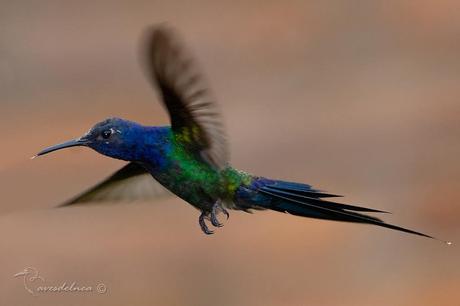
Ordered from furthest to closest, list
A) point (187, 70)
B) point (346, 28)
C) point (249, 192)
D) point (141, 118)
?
point (346, 28)
point (141, 118)
point (249, 192)
point (187, 70)

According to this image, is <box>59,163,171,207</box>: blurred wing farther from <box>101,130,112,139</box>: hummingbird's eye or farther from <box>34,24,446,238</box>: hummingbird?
<box>101,130,112,139</box>: hummingbird's eye

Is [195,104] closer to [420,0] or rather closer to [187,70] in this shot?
[187,70]

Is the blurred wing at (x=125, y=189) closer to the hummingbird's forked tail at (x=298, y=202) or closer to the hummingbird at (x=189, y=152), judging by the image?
the hummingbird at (x=189, y=152)

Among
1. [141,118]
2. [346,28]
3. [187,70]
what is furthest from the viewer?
[346,28]

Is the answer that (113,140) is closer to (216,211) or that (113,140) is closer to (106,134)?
(106,134)

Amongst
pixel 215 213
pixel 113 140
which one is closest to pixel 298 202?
pixel 215 213

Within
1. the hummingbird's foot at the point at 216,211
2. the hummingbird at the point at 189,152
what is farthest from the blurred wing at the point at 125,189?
the hummingbird's foot at the point at 216,211


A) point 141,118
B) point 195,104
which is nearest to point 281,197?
point 195,104

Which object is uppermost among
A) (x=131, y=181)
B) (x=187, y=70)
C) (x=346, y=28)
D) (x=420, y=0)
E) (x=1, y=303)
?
(x=420, y=0)
